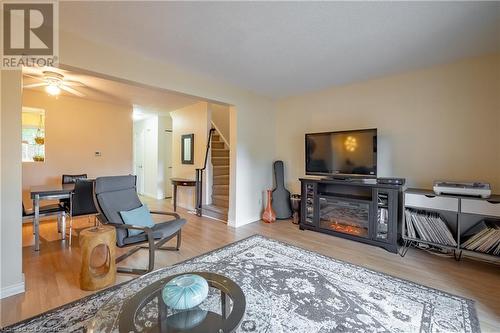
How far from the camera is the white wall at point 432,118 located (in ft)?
8.89

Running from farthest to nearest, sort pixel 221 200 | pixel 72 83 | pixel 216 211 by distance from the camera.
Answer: pixel 221 200
pixel 216 211
pixel 72 83

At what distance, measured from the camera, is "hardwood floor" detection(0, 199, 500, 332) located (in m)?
1.87

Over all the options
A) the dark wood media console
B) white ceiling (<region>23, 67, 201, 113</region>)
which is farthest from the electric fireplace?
white ceiling (<region>23, 67, 201, 113</region>)

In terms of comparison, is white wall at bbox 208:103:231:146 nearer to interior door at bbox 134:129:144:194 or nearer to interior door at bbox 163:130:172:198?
interior door at bbox 163:130:172:198

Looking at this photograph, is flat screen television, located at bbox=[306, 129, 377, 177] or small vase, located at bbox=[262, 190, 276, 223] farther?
small vase, located at bbox=[262, 190, 276, 223]

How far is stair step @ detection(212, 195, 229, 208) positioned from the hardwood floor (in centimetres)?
94

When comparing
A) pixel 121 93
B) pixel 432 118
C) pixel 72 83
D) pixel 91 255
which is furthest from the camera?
pixel 121 93

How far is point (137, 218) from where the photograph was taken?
2.60m

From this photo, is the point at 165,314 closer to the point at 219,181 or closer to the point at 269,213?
the point at 269,213

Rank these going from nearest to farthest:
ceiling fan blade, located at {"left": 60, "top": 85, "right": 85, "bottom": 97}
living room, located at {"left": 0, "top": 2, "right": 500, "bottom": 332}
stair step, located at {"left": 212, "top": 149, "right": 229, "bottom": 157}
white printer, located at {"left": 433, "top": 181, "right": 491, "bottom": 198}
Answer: living room, located at {"left": 0, "top": 2, "right": 500, "bottom": 332}
white printer, located at {"left": 433, "top": 181, "right": 491, "bottom": 198}
ceiling fan blade, located at {"left": 60, "top": 85, "right": 85, "bottom": 97}
stair step, located at {"left": 212, "top": 149, "right": 229, "bottom": 157}

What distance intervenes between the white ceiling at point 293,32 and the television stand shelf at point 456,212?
1.70 metres

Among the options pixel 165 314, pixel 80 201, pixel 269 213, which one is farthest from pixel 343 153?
pixel 80 201

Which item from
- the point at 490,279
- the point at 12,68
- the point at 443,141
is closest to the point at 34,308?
the point at 12,68

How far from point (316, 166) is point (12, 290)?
387 cm
